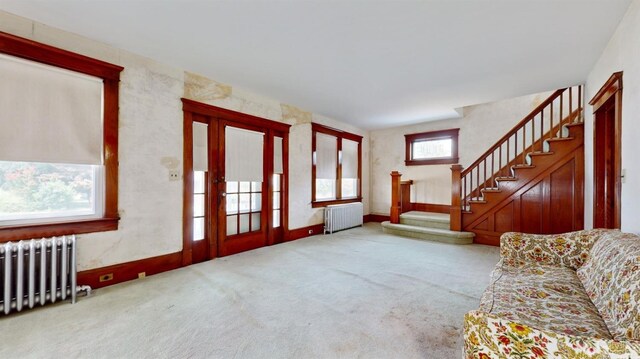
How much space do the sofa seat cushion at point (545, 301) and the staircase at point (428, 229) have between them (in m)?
2.81

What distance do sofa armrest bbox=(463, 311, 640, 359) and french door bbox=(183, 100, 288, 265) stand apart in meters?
3.41

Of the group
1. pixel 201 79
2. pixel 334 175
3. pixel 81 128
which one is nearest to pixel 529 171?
pixel 334 175

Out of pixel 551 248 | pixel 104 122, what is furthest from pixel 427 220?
→ pixel 104 122

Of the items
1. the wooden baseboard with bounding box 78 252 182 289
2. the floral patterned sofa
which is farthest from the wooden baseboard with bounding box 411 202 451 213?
the wooden baseboard with bounding box 78 252 182 289

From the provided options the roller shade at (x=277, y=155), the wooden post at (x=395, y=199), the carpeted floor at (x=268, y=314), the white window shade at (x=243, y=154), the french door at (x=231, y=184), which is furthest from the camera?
the wooden post at (x=395, y=199)

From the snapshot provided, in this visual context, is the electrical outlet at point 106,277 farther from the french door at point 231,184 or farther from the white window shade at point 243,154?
the white window shade at point 243,154

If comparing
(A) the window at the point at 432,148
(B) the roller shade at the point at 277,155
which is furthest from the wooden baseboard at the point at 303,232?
(A) the window at the point at 432,148

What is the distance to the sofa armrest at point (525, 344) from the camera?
0.90 metres

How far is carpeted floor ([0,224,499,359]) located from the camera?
182 cm

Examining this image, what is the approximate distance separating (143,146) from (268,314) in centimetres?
239

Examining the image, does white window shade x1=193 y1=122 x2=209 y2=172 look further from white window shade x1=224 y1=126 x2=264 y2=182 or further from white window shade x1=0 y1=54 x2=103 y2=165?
white window shade x1=0 y1=54 x2=103 y2=165

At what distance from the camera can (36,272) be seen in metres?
2.42

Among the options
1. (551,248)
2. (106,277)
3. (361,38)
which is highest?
(361,38)

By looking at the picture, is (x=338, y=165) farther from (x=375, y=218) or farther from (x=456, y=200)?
(x=456, y=200)
